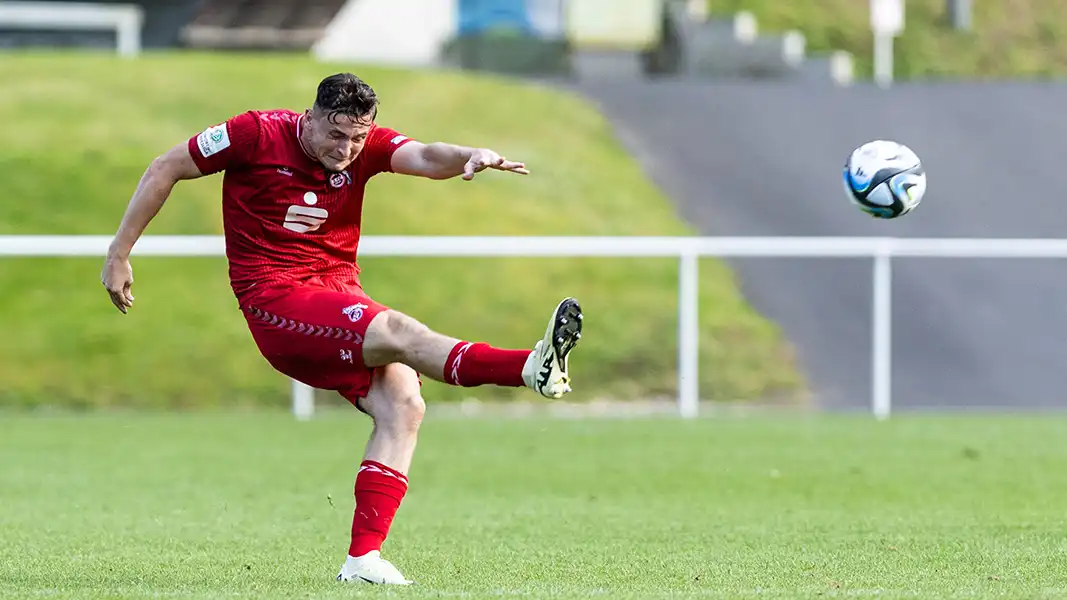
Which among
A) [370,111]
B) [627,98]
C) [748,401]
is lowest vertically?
[748,401]

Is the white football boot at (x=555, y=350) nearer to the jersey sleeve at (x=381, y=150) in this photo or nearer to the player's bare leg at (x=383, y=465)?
the player's bare leg at (x=383, y=465)

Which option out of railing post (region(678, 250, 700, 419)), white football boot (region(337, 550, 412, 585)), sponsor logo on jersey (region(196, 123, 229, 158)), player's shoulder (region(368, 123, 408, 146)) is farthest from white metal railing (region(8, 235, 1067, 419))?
white football boot (region(337, 550, 412, 585))

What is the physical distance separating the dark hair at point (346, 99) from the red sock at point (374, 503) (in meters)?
1.35

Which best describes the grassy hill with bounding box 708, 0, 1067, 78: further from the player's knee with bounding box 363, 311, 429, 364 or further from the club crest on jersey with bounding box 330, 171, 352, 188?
the player's knee with bounding box 363, 311, 429, 364

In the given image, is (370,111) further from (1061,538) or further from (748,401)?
(748,401)

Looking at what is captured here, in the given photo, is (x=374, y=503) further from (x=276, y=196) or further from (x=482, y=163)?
(x=482, y=163)

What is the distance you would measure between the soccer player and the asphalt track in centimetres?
1218

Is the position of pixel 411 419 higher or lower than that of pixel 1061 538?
higher

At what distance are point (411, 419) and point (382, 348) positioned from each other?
1.40ft

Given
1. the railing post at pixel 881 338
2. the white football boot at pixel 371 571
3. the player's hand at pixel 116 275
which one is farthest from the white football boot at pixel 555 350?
the railing post at pixel 881 338

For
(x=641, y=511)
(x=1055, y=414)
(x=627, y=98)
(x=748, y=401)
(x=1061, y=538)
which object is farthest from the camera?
(x=627, y=98)

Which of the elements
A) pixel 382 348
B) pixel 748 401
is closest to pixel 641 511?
pixel 382 348

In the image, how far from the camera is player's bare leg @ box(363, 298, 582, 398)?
21.5ft

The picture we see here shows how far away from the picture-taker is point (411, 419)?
7.18 meters
